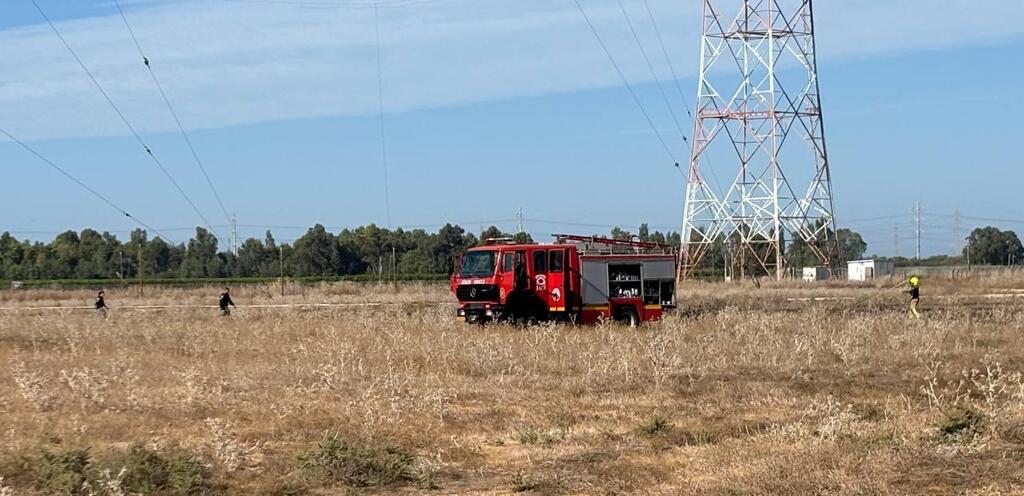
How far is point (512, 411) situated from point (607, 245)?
18.8m

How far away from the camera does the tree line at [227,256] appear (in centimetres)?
10394

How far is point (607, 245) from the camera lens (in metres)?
33.7

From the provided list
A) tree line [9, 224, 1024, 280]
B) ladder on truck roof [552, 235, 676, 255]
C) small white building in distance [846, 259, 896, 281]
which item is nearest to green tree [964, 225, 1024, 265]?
tree line [9, 224, 1024, 280]

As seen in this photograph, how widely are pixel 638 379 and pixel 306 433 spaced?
249 inches

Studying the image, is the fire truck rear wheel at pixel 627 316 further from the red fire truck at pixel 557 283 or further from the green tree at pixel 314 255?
the green tree at pixel 314 255

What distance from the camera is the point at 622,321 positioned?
109ft

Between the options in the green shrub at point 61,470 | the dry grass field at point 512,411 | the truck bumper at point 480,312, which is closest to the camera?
the green shrub at point 61,470

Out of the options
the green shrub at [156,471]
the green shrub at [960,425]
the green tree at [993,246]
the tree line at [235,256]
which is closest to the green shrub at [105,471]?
the green shrub at [156,471]

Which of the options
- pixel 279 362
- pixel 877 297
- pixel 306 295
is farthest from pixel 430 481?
→ pixel 306 295

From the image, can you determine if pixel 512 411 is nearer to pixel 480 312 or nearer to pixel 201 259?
pixel 480 312

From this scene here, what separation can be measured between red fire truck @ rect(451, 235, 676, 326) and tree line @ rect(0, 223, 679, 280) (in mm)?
64805

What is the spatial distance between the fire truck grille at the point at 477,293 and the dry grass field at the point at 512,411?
3.84 m

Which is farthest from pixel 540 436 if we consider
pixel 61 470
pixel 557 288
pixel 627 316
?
pixel 627 316

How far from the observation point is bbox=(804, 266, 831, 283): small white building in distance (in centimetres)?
7012
